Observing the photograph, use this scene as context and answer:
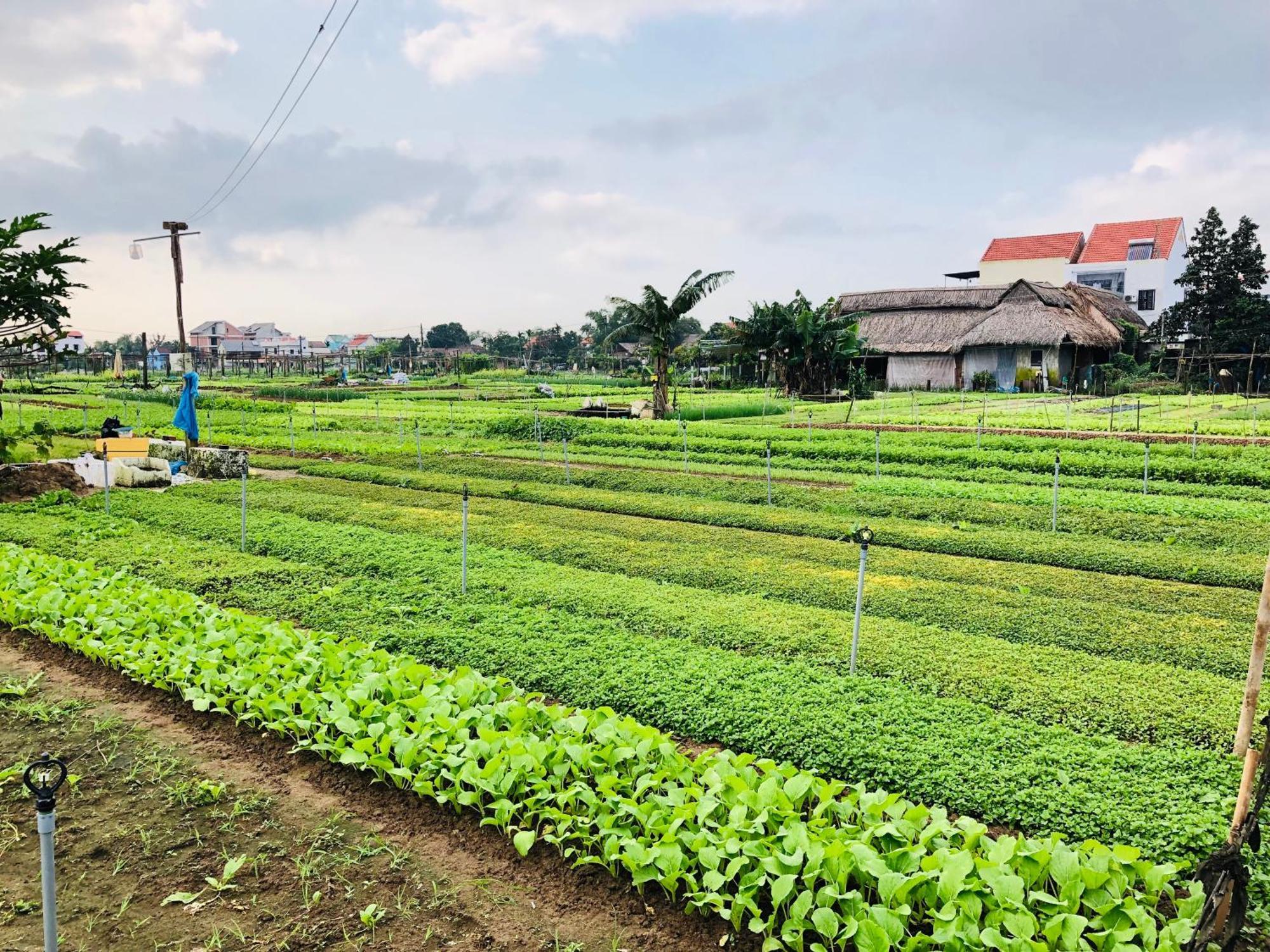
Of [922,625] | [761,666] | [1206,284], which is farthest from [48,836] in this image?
[1206,284]

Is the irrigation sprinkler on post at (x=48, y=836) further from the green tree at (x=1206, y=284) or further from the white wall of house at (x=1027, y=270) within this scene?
the white wall of house at (x=1027, y=270)

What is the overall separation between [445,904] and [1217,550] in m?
13.0

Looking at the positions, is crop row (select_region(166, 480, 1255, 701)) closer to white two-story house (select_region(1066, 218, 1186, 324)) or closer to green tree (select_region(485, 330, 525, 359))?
white two-story house (select_region(1066, 218, 1186, 324))

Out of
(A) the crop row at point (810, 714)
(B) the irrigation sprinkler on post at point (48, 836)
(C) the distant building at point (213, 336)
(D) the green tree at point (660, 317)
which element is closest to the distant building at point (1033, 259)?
(D) the green tree at point (660, 317)

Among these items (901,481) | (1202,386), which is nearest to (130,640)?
(901,481)

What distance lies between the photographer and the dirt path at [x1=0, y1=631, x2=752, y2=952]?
492 cm

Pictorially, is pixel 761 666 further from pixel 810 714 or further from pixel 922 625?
pixel 922 625

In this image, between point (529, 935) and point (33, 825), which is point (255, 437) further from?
point (529, 935)

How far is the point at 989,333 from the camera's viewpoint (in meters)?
50.2

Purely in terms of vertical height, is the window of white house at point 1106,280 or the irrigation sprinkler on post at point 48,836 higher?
the window of white house at point 1106,280

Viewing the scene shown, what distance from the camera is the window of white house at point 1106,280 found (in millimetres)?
71688

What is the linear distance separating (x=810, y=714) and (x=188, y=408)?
21.2 meters

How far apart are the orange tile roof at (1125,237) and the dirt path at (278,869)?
7858cm

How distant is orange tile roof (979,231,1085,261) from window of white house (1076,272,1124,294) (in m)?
1.84
